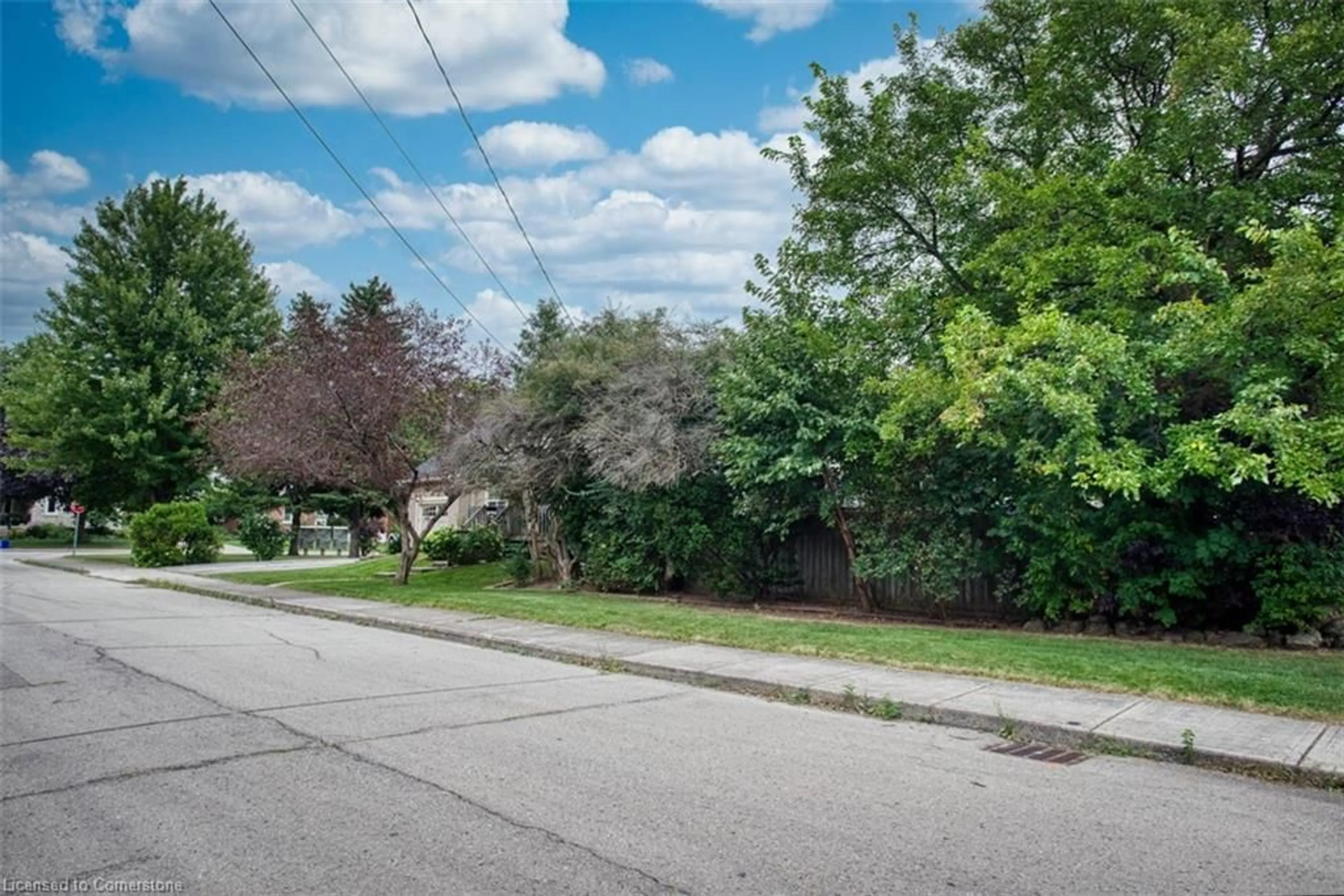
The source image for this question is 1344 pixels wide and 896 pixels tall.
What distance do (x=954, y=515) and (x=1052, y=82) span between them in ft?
23.1

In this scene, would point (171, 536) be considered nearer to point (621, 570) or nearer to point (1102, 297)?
point (621, 570)

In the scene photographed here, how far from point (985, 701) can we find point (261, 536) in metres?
34.8

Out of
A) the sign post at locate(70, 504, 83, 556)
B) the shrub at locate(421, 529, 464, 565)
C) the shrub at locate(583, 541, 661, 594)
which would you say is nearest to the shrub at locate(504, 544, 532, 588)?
the shrub at locate(583, 541, 661, 594)

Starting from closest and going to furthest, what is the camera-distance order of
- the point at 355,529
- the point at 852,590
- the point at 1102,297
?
the point at 1102,297 → the point at 852,590 → the point at 355,529

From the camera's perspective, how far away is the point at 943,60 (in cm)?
1529

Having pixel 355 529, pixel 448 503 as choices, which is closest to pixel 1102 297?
pixel 448 503

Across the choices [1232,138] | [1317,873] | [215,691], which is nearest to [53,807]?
[215,691]

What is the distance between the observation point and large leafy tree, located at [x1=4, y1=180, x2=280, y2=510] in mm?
32219

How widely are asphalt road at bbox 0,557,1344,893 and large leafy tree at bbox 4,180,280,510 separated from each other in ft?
95.2

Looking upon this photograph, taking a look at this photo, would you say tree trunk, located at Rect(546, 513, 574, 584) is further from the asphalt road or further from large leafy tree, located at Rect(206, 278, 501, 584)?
the asphalt road

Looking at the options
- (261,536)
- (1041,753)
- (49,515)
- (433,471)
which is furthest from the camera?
(49,515)

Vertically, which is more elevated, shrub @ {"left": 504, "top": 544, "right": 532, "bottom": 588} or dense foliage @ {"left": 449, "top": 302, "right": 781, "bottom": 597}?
dense foliage @ {"left": 449, "top": 302, "right": 781, "bottom": 597}

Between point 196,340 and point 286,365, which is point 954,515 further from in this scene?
point 196,340

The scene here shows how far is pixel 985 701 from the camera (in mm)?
7273
